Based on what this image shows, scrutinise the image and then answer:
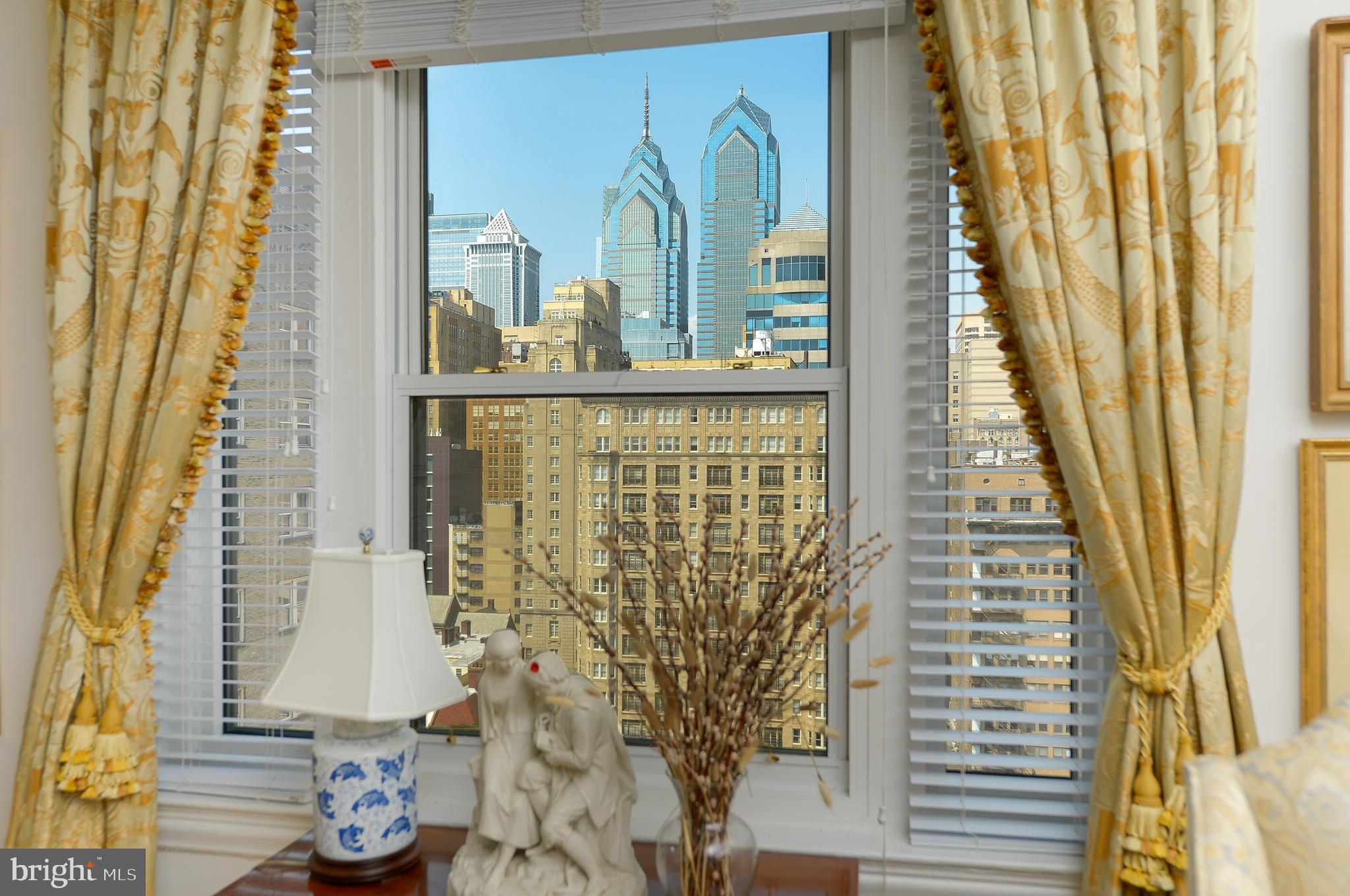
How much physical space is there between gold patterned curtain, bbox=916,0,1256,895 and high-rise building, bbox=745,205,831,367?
409 mm

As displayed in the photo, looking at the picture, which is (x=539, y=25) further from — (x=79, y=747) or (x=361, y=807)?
(x=79, y=747)

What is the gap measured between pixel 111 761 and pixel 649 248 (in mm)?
1421

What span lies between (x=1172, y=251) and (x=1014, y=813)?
1.00 metres

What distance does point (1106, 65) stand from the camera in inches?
53.5

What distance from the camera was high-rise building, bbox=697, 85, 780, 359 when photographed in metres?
1.76

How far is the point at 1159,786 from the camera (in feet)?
4.37

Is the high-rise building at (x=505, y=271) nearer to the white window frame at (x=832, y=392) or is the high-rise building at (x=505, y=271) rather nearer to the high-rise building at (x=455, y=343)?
the high-rise building at (x=455, y=343)

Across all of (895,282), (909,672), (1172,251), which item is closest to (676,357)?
(895,282)

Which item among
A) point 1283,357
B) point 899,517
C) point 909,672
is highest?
point 1283,357

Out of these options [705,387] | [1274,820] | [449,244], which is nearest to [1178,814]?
[1274,820]

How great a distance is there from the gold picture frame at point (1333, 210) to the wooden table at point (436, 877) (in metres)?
1.10

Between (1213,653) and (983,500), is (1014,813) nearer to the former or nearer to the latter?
(1213,653)

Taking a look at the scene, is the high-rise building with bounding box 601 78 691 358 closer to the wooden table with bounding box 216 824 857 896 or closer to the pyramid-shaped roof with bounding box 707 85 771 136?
the pyramid-shaped roof with bounding box 707 85 771 136

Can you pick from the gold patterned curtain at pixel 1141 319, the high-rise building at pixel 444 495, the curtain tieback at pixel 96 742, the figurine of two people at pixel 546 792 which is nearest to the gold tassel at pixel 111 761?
the curtain tieback at pixel 96 742
